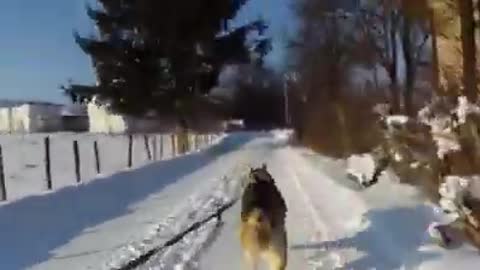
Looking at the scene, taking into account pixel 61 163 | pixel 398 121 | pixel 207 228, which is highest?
pixel 398 121

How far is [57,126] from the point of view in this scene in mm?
102250

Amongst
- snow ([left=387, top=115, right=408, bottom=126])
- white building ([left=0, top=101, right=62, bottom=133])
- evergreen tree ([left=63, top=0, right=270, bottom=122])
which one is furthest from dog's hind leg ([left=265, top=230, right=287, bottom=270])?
white building ([left=0, top=101, right=62, bottom=133])

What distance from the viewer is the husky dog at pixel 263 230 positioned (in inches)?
314

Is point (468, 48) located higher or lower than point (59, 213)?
higher

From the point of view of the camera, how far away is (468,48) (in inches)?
542

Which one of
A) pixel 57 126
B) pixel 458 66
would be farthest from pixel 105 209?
pixel 57 126

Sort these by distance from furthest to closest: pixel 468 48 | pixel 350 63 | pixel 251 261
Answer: pixel 350 63 < pixel 468 48 < pixel 251 261

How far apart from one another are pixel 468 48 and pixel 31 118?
9212 centimetres

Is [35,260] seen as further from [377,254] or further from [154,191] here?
[154,191]

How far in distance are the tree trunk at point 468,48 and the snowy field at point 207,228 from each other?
1.99 meters

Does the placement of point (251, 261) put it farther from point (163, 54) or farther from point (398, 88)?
point (163, 54)

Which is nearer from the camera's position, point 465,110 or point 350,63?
point 465,110

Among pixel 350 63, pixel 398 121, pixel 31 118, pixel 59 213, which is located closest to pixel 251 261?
pixel 59 213

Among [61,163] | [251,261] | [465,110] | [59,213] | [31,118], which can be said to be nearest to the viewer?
[251,261]
